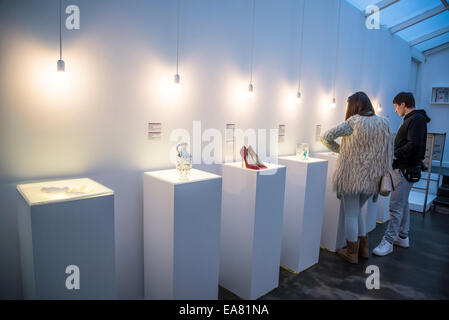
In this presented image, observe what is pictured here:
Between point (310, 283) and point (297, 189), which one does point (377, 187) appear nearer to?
point (297, 189)

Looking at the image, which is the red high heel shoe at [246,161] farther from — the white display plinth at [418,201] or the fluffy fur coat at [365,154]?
the white display plinth at [418,201]

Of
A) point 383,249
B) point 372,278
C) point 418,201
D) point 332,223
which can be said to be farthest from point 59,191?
point 418,201

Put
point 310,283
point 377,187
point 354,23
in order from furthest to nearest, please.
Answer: point 354,23 < point 377,187 < point 310,283

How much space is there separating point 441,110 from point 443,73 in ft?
2.93

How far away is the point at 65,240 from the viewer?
144 centimetres

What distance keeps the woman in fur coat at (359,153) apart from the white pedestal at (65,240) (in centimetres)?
211

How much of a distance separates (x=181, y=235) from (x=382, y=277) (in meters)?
2.04

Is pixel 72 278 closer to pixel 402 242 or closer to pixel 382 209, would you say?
pixel 402 242

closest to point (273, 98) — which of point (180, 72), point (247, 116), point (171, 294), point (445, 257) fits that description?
point (247, 116)

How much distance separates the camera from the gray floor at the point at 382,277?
2.44 metres

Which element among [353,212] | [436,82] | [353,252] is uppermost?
[436,82]

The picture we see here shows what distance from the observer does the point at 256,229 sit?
7.50ft

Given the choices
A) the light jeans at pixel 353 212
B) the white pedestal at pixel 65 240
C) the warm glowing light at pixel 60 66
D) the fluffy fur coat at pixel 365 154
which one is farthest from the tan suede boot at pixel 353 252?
the warm glowing light at pixel 60 66

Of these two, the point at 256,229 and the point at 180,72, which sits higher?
the point at 180,72
